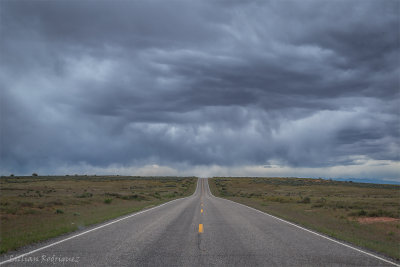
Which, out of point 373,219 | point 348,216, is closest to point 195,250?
point 373,219

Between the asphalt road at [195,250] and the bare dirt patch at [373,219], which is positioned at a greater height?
the asphalt road at [195,250]

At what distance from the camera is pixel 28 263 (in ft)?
25.4

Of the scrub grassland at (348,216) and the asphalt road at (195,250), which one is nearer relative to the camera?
the asphalt road at (195,250)

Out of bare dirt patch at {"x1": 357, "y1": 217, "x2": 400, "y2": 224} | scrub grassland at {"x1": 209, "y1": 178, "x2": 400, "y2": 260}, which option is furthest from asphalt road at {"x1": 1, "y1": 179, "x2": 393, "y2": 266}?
bare dirt patch at {"x1": 357, "y1": 217, "x2": 400, "y2": 224}

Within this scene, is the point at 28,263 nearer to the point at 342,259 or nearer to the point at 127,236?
the point at 127,236

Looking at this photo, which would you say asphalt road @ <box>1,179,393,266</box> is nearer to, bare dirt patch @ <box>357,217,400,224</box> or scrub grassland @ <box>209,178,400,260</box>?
scrub grassland @ <box>209,178,400,260</box>

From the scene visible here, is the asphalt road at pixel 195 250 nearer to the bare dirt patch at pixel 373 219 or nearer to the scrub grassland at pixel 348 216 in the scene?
the scrub grassland at pixel 348 216

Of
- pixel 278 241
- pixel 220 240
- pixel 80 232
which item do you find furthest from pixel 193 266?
pixel 80 232

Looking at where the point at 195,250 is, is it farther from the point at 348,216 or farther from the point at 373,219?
the point at 348,216

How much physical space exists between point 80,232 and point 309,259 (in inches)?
353

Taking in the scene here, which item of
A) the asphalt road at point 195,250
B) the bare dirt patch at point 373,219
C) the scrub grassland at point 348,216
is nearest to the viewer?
the asphalt road at point 195,250

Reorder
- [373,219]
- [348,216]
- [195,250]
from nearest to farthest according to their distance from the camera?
[195,250]
[373,219]
[348,216]

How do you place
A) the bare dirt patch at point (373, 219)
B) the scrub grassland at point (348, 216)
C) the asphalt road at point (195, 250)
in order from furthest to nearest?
the bare dirt patch at point (373, 219), the scrub grassland at point (348, 216), the asphalt road at point (195, 250)

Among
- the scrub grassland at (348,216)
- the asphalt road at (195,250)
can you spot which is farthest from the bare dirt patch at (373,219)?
the asphalt road at (195,250)
